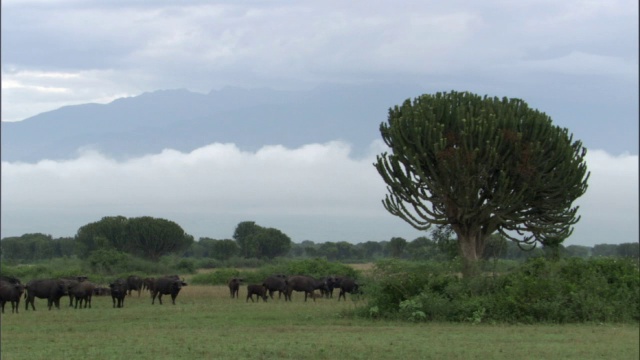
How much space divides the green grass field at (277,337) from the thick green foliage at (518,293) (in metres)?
1.08

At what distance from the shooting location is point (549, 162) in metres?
38.2

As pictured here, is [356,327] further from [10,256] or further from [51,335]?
[10,256]

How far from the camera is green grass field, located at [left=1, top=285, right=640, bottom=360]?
19.3 metres

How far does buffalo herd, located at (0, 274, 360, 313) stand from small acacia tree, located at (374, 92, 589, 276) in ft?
19.1

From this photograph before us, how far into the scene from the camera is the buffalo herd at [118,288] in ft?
114

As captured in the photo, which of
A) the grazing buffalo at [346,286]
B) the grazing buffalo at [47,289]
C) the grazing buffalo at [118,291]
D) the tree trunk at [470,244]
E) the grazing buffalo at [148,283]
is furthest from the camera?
the grazing buffalo at [346,286]

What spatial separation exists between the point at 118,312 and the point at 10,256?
81495 mm

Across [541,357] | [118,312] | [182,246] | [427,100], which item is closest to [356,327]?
[541,357]

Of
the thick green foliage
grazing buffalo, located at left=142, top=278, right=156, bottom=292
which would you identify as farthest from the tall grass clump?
the thick green foliage

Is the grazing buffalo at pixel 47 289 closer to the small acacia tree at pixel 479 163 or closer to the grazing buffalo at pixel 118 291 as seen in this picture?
the grazing buffalo at pixel 118 291

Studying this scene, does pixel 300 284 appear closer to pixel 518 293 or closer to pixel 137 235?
pixel 518 293

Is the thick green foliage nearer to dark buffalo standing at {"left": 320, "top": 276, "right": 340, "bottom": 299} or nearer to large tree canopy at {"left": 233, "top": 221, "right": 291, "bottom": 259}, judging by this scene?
dark buffalo standing at {"left": 320, "top": 276, "right": 340, "bottom": 299}

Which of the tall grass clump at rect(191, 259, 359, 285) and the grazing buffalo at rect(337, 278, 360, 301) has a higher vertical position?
the tall grass clump at rect(191, 259, 359, 285)

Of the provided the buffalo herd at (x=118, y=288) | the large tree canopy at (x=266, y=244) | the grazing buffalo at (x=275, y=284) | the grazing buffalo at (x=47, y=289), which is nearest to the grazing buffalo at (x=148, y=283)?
the buffalo herd at (x=118, y=288)
